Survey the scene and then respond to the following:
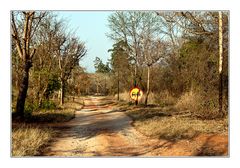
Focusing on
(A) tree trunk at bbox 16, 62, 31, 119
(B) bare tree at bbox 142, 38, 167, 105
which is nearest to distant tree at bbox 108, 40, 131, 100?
(B) bare tree at bbox 142, 38, 167, 105

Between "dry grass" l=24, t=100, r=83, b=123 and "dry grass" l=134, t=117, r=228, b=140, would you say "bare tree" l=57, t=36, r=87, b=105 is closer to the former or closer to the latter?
"dry grass" l=24, t=100, r=83, b=123

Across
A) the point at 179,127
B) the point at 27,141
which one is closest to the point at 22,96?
the point at 27,141

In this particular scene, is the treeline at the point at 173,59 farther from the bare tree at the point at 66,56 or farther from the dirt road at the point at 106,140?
the bare tree at the point at 66,56

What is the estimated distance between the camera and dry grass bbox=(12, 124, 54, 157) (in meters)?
5.91

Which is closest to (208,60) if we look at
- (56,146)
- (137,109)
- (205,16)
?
(205,16)

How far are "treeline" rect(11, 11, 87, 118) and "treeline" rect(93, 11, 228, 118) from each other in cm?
129

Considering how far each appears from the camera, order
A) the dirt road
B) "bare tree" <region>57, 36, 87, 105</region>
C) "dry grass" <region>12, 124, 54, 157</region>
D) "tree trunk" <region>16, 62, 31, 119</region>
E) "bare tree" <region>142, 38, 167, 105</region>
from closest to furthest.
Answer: "dry grass" <region>12, 124, 54, 157</region> → the dirt road → "tree trunk" <region>16, 62, 31, 119</region> → "bare tree" <region>142, 38, 167, 105</region> → "bare tree" <region>57, 36, 87, 105</region>

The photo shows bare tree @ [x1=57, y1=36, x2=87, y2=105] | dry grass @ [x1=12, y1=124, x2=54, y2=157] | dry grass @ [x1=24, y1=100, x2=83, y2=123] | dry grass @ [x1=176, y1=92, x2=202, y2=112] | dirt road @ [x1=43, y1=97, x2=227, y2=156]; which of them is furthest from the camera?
bare tree @ [x1=57, y1=36, x2=87, y2=105]

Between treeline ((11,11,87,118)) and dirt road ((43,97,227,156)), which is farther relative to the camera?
treeline ((11,11,87,118))

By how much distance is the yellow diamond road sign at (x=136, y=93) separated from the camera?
9195mm

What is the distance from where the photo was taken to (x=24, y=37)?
920 cm

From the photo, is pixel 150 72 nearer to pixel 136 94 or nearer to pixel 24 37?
pixel 136 94
